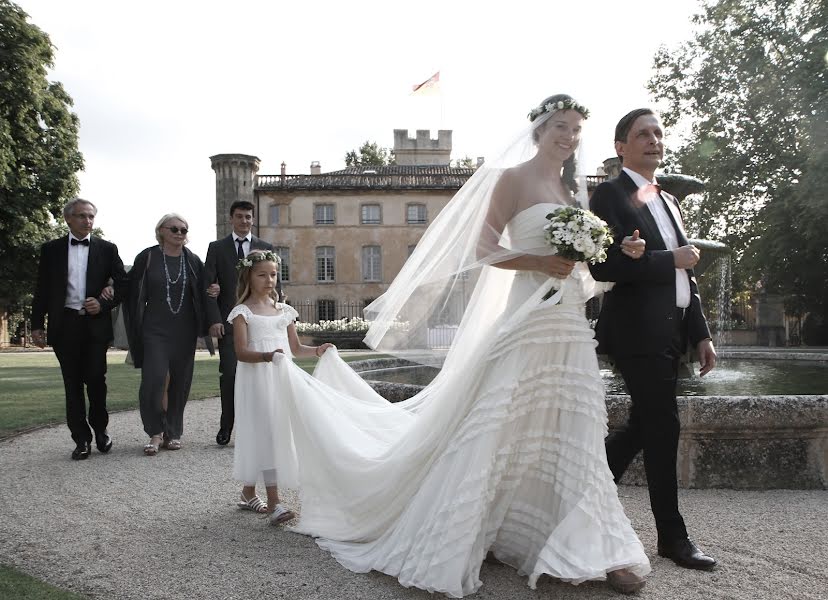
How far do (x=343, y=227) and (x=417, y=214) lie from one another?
483cm

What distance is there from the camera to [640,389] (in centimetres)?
351

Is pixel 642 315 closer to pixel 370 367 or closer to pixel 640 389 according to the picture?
pixel 640 389

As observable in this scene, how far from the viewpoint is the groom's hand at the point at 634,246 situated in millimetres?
3316

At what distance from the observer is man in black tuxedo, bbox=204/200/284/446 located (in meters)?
6.86

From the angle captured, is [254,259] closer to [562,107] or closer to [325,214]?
[562,107]

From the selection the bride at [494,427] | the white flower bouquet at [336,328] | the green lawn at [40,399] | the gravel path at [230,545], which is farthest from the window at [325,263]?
the bride at [494,427]

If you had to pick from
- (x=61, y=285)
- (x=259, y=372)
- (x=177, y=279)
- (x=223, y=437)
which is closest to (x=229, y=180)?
(x=177, y=279)

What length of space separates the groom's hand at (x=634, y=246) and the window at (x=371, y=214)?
139ft

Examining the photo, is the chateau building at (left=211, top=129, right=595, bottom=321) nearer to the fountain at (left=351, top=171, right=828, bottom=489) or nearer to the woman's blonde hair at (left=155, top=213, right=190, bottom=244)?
the woman's blonde hair at (left=155, top=213, right=190, bottom=244)

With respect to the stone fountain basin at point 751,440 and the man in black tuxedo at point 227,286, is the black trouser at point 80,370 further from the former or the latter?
the stone fountain basin at point 751,440

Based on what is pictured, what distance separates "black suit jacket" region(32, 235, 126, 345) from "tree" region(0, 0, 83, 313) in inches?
836

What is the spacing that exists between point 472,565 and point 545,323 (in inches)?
45.6

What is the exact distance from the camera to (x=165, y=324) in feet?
22.1

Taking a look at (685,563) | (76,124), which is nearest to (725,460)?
(685,563)
